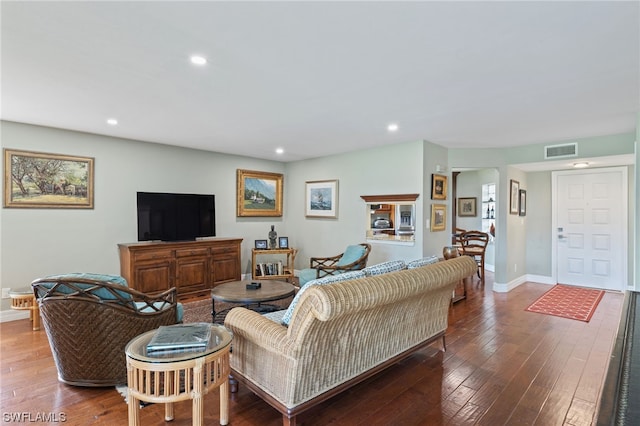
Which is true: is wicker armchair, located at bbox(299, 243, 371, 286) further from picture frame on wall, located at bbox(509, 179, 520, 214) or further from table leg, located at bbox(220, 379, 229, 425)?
picture frame on wall, located at bbox(509, 179, 520, 214)

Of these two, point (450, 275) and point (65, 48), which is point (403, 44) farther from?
point (65, 48)

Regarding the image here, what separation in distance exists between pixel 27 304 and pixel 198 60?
3.58 metres

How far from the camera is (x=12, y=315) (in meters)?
4.02

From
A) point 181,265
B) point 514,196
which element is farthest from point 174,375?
point 514,196

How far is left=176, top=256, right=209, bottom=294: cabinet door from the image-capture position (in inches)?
Answer: 193

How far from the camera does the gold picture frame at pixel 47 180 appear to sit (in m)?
3.95

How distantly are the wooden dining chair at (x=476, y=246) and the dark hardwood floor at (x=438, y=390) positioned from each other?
2600 mm

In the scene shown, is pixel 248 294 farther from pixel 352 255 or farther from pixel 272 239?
pixel 272 239

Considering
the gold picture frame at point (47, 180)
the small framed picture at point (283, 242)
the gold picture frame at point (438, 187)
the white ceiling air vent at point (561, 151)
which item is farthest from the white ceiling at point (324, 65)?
the small framed picture at point (283, 242)

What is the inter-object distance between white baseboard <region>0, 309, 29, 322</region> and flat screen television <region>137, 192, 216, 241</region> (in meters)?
1.54

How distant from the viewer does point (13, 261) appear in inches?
156

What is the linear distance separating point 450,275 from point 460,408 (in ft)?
3.06

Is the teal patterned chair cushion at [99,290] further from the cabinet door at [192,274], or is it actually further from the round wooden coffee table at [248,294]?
the cabinet door at [192,274]

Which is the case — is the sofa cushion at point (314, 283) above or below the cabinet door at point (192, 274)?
above
